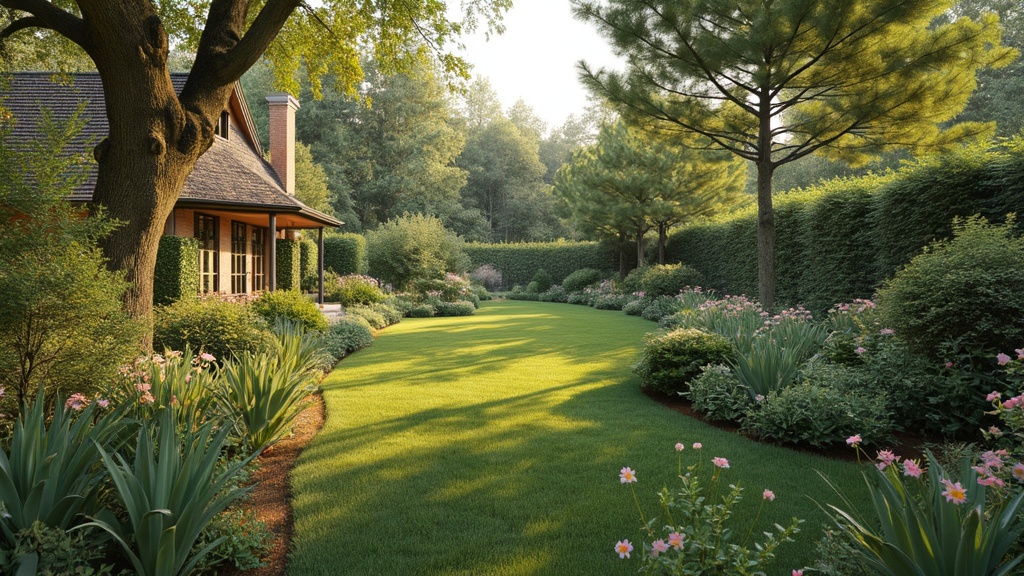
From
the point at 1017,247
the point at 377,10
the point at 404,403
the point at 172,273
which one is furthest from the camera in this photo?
the point at 172,273

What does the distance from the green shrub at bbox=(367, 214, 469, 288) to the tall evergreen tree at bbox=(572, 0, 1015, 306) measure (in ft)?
41.4

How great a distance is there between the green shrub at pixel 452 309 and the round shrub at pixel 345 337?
6879 millimetres

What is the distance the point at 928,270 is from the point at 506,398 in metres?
4.68

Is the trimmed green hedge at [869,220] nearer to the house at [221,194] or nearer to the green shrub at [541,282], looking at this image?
the house at [221,194]

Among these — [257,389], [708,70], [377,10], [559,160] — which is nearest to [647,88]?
[708,70]

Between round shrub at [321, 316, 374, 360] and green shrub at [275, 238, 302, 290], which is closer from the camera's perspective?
round shrub at [321, 316, 374, 360]

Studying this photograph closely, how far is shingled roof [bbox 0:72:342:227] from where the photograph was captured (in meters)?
11.9

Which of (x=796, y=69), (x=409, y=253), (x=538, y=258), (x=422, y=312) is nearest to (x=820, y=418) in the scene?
(x=796, y=69)

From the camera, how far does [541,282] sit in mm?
30578

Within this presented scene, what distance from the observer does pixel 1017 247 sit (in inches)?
197

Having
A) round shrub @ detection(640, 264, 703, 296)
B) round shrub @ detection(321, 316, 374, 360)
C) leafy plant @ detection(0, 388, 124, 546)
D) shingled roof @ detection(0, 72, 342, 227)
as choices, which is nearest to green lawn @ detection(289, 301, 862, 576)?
leafy plant @ detection(0, 388, 124, 546)

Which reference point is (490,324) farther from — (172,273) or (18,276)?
(18,276)

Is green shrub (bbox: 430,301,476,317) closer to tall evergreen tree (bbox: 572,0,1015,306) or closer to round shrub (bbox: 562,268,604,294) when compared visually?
round shrub (bbox: 562,268,604,294)

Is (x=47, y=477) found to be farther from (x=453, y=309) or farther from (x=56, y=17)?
(x=453, y=309)
